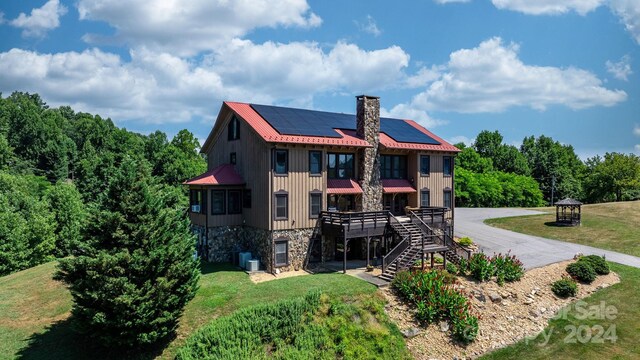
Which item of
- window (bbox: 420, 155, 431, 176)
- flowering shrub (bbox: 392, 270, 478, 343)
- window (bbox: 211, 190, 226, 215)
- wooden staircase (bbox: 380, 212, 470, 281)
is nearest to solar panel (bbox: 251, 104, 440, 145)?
window (bbox: 420, 155, 431, 176)

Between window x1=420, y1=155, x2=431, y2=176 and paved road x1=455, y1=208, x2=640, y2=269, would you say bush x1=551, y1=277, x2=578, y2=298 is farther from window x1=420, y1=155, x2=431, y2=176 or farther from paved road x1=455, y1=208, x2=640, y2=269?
window x1=420, y1=155, x2=431, y2=176

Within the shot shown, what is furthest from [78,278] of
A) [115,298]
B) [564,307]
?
[564,307]

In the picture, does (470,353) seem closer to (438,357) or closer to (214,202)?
(438,357)

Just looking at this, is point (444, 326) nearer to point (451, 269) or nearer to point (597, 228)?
point (451, 269)

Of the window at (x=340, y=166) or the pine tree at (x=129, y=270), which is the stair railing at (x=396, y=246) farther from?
the pine tree at (x=129, y=270)

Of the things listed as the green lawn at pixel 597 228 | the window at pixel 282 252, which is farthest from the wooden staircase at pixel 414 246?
the green lawn at pixel 597 228
